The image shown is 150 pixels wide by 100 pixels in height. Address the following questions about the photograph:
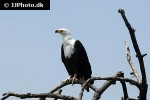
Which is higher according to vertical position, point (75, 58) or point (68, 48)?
point (68, 48)

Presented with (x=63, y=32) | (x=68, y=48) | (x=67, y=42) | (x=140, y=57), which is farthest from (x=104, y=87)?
(x=63, y=32)

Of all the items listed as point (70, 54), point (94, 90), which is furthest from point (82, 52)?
point (94, 90)

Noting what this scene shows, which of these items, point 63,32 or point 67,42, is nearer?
point 67,42

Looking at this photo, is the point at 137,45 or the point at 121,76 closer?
A: the point at 137,45

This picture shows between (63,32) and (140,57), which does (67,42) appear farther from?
(140,57)

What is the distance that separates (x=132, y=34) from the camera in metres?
4.46

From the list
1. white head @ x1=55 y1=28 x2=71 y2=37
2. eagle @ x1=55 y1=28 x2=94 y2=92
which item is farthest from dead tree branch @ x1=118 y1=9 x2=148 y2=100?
white head @ x1=55 y1=28 x2=71 y2=37

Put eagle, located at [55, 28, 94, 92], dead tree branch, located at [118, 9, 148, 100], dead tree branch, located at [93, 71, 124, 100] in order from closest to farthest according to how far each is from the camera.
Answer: dead tree branch, located at [118, 9, 148, 100], dead tree branch, located at [93, 71, 124, 100], eagle, located at [55, 28, 94, 92]

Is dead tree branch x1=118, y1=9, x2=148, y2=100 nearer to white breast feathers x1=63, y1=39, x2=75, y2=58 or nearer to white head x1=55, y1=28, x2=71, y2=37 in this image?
white breast feathers x1=63, y1=39, x2=75, y2=58

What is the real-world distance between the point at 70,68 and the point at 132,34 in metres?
6.87

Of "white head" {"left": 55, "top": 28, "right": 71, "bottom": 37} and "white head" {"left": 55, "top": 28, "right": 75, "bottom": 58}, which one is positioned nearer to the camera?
"white head" {"left": 55, "top": 28, "right": 75, "bottom": 58}

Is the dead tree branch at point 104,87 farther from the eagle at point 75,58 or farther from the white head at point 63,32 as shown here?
the white head at point 63,32

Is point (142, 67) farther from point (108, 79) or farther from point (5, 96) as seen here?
point (5, 96)

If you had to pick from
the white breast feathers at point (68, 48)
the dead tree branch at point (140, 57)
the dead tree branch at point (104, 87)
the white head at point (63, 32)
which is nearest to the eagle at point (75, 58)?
the white breast feathers at point (68, 48)
